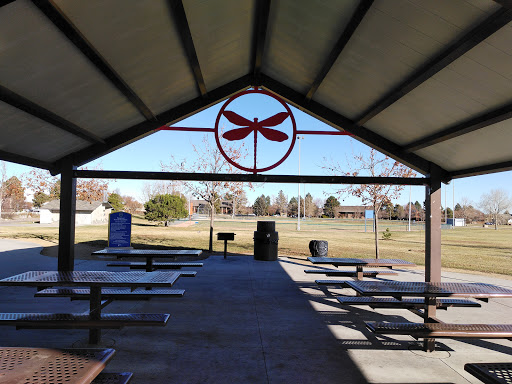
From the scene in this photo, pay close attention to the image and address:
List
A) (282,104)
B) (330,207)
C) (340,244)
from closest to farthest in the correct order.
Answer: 1. (282,104)
2. (340,244)
3. (330,207)

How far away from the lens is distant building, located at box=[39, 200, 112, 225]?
40.9 meters

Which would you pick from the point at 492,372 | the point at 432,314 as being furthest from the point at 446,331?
the point at 492,372

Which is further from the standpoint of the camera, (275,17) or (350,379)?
(275,17)

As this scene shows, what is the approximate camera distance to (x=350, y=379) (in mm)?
3633

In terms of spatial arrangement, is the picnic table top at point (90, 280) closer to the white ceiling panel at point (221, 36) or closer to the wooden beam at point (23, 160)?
the wooden beam at point (23, 160)

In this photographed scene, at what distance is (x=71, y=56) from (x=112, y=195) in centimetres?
5198

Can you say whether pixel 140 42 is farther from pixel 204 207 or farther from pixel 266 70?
pixel 204 207

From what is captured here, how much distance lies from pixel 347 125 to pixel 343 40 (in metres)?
2.65

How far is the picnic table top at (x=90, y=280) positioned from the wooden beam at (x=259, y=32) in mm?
4198

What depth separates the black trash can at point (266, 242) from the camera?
12.4 meters

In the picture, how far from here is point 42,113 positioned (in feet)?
16.5

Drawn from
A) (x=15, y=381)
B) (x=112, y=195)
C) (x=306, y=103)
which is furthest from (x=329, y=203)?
(x=15, y=381)

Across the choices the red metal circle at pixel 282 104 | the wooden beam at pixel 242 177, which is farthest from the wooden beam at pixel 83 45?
the red metal circle at pixel 282 104

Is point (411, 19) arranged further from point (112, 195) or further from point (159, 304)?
point (112, 195)
